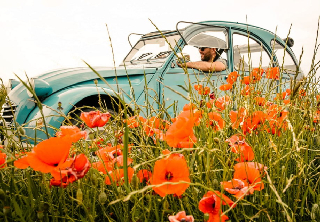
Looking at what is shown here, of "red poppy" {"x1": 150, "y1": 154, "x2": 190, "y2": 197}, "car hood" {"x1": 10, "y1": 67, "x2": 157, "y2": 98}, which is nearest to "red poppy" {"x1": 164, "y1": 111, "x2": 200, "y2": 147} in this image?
"red poppy" {"x1": 150, "y1": 154, "x2": 190, "y2": 197}

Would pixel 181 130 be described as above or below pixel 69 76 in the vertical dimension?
below

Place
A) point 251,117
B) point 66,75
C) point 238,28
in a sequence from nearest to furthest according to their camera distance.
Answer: point 251,117
point 66,75
point 238,28

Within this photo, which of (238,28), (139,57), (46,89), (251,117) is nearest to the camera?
(251,117)

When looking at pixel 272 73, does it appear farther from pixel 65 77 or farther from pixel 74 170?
pixel 65 77

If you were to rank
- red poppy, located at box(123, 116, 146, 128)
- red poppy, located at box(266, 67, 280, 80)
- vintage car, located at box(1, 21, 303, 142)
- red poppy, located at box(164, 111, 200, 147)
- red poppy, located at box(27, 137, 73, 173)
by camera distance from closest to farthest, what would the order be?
red poppy, located at box(27, 137, 73, 173)
red poppy, located at box(164, 111, 200, 147)
red poppy, located at box(123, 116, 146, 128)
red poppy, located at box(266, 67, 280, 80)
vintage car, located at box(1, 21, 303, 142)

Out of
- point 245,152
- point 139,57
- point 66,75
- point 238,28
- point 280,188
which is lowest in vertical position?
point 280,188

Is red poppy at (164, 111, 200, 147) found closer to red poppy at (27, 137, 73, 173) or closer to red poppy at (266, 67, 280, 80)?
red poppy at (27, 137, 73, 173)

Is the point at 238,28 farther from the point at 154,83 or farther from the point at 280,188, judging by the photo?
the point at 280,188

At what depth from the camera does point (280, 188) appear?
0.73 metres

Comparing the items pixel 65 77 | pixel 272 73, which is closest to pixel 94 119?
pixel 272 73

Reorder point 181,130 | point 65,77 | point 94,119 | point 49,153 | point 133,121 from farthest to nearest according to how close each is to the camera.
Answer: point 65,77 → point 133,121 → point 94,119 → point 181,130 → point 49,153

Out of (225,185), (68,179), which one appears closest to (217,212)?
(225,185)

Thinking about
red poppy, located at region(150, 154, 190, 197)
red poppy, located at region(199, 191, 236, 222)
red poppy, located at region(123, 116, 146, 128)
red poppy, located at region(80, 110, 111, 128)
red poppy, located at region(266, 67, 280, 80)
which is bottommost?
red poppy, located at region(199, 191, 236, 222)

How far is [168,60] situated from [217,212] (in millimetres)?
2922
